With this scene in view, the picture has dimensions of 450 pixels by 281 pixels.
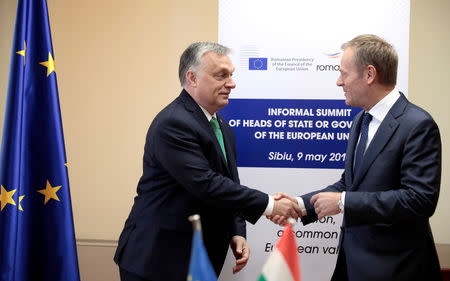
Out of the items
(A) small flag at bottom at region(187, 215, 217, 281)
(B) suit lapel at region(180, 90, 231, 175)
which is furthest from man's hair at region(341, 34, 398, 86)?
(A) small flag at bottom at region(187, 215, 217, 281)

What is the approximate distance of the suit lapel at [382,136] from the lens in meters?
2.11

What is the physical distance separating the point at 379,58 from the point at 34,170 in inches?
74.7

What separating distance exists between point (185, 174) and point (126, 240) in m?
0.50

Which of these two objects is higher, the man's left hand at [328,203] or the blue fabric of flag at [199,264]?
the blue fabric of flag at [199,264]

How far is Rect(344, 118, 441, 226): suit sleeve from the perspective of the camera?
200cm

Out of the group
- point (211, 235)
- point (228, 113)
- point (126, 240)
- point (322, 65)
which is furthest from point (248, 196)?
point (322, 65)

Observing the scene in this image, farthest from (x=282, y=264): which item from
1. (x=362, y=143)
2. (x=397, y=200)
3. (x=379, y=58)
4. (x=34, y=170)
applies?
(x=34, y=170)

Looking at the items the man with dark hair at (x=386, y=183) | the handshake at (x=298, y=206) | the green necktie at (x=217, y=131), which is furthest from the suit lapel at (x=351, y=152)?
the green necktie at (x=217, y=131)

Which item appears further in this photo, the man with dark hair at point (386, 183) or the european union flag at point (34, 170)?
the european union flag at point (34, 170)

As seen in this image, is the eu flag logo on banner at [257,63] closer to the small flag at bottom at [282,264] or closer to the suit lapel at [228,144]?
the suit lapel at [228,144]

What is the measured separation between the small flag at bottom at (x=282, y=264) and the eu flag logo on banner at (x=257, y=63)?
1.82 meters

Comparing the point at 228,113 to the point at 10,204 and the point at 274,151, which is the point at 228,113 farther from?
the point at 10,204

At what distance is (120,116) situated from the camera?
379 cm

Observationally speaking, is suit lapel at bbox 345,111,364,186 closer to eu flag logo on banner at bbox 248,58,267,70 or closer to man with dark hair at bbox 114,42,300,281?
man with dark hair at bbox 114,42,300,281
